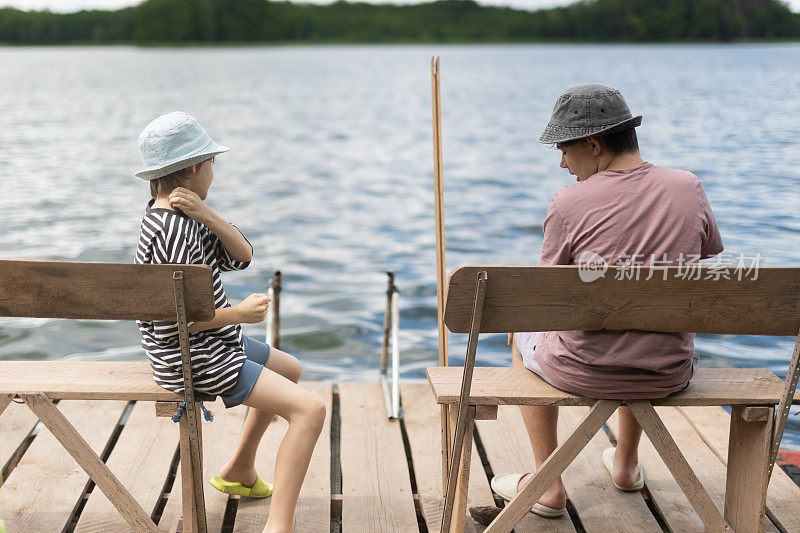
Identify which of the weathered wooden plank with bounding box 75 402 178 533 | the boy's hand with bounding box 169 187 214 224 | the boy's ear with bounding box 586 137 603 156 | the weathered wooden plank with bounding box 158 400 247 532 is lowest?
the weathered wooden plank with bounding box 158 400 247 532

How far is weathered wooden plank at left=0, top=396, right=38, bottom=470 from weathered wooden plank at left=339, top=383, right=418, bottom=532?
1.29m

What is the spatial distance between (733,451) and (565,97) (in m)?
1.28

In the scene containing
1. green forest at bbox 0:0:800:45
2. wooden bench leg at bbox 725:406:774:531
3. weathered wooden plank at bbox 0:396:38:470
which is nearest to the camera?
wooden bench leg at bbox 725:406:774:531

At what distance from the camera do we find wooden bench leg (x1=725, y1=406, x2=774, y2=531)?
267 cm

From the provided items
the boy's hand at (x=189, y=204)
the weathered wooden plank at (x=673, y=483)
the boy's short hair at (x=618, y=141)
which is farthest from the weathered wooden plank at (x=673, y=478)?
the boy's hand at (x=189, y=204)

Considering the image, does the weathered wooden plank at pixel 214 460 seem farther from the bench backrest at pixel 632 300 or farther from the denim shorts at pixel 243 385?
the bench backrest at pixel 632 300

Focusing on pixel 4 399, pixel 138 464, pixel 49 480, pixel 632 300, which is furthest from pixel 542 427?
pixel 49 480

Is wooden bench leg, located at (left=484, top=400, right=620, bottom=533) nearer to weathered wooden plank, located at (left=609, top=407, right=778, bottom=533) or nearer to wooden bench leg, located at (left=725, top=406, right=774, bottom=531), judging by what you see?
wooden bench leg, located at (left=725, top=406, right=774, bottom=531)

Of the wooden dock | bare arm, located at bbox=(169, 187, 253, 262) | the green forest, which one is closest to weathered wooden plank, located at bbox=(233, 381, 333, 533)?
the wooden dock

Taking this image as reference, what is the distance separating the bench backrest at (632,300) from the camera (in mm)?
2367

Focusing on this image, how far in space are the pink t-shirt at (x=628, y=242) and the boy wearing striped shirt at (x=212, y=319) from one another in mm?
825

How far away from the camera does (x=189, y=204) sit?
2.45 meters

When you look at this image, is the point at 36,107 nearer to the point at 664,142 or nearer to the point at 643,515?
the point at 664,142

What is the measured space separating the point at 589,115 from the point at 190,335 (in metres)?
1.34
